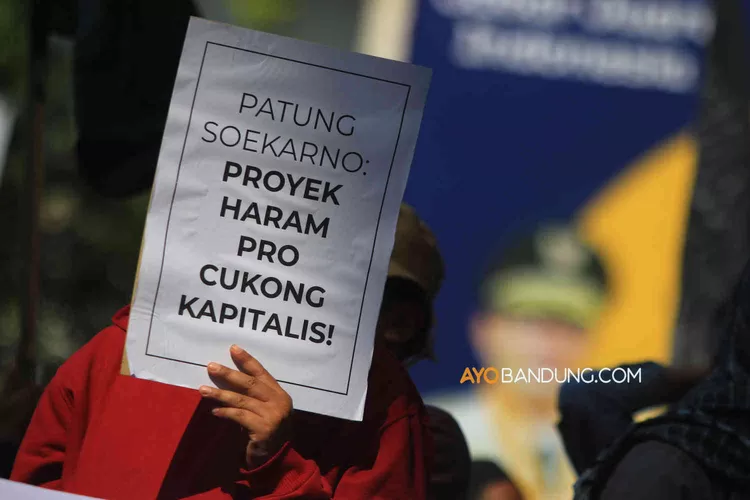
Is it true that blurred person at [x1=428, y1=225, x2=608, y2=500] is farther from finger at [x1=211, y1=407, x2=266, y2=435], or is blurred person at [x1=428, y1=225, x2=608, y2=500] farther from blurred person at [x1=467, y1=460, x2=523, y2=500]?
finger at [x1=211, y1=407, x2=266, y2=435]

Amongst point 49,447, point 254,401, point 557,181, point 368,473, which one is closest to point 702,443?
point 557,181

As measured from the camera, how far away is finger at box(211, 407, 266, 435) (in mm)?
2242

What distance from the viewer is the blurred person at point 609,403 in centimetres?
275

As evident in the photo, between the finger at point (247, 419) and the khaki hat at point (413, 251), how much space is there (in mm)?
696

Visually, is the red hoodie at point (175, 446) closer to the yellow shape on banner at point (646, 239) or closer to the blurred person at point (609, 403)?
the blurred person at point (609, 403)

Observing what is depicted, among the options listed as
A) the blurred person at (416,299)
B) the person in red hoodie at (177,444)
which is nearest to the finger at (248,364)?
the person in red hoodie at (177,444)

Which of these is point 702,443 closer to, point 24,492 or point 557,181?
point 557,181

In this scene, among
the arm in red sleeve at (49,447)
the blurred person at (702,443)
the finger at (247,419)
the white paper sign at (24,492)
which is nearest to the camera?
the finger at (247,419)

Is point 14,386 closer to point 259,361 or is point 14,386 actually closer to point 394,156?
point 259,361

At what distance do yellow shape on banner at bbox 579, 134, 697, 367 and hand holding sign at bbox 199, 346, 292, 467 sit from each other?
989mm

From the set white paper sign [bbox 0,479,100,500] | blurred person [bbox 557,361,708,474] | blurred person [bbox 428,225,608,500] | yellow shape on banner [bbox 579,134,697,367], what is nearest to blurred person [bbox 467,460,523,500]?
blurred person [bbox 428,225,608,500]

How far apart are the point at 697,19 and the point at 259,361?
5.06 feet

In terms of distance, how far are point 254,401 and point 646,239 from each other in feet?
3.95

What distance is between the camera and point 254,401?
7.48 feet
